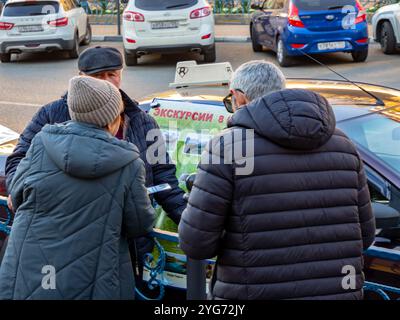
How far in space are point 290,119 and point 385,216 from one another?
3.49 ft

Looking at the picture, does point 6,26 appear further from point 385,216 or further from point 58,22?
point 385,216

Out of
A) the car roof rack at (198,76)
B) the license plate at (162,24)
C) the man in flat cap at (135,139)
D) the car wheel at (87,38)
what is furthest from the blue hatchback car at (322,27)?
the man in flat cap at (135,139)

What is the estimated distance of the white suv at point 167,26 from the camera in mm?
13102

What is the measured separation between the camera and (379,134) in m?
3.67

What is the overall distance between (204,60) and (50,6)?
3593 millimetres

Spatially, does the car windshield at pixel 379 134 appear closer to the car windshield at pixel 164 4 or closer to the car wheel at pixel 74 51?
the car windshield at pixel 164 4

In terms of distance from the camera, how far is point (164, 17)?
42.9 ft

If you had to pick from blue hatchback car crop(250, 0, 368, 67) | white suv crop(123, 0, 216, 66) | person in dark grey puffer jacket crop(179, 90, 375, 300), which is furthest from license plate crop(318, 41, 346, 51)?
person in dark grey puffer jacket crop(179, 90, 375, 300)

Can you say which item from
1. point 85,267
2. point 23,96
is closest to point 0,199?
point 85,267

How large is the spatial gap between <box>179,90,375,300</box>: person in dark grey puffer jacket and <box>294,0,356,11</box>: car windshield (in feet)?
33.8

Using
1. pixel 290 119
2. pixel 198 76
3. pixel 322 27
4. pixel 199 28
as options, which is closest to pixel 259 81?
pixel 290 119

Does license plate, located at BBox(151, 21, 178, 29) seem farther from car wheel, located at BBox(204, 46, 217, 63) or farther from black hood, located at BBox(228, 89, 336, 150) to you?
black hood, located at BBox(228, 89, 336, 150)

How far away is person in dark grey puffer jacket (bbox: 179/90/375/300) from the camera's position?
233cm
